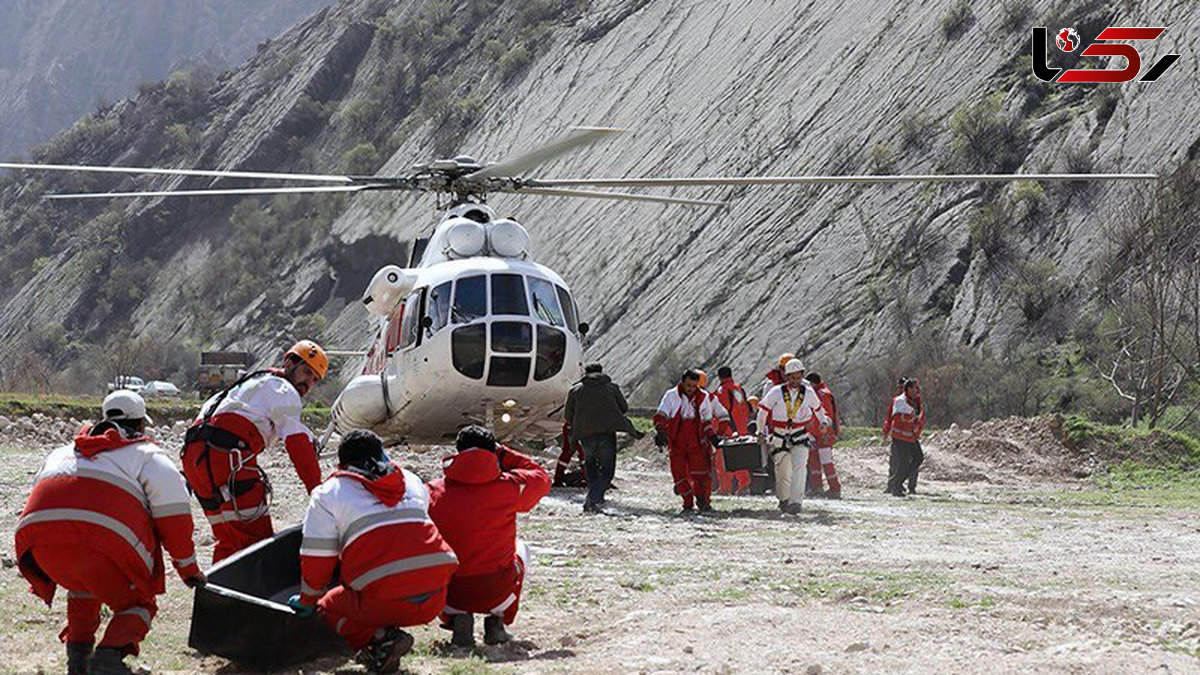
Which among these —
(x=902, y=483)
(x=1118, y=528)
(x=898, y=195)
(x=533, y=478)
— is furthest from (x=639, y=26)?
(x=533, y=478)

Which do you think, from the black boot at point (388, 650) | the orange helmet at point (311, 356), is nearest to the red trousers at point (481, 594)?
the black boot at point (388, 650)

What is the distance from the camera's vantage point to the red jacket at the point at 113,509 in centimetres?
594

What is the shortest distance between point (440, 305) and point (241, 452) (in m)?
7.69


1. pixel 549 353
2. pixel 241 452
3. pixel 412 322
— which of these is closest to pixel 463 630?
pixel 241 452

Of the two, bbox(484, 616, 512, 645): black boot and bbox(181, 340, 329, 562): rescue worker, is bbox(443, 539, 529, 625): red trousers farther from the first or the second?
bbox(181, 340, 329, 562): rescue worker

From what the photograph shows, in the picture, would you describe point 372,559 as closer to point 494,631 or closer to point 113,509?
point 494,631

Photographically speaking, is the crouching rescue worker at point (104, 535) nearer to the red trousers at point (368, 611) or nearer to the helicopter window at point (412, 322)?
the red trousers at point (368, 611)

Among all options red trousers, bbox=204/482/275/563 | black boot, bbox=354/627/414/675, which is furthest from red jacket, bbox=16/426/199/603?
red trousers, bbox=204/482/275/563

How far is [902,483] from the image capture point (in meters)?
19.2

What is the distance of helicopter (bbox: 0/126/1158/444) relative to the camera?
50.4 ft

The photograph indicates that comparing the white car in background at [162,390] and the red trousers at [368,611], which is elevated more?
the white car in background at [162,390]

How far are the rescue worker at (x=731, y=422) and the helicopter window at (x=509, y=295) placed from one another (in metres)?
2.64

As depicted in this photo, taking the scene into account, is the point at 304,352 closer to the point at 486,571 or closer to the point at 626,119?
the point at 486,571

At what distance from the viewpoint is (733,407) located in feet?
58.0
